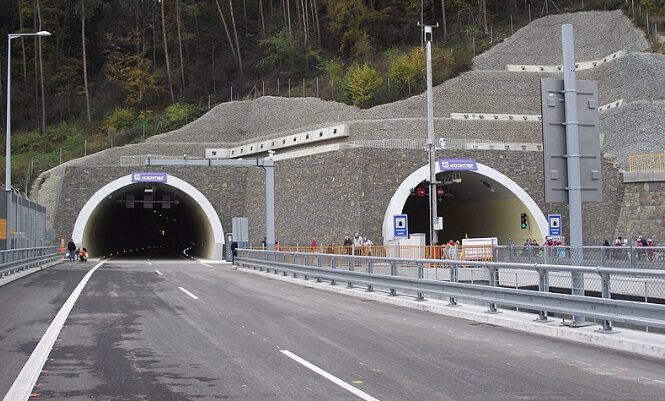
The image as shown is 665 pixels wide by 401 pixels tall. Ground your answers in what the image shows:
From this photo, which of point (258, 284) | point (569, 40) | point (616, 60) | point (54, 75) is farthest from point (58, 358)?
point (54, 75)

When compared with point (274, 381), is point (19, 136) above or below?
above

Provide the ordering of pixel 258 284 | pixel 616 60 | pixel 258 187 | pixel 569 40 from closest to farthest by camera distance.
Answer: pixel 569 40 < pixel 258 284 < pixel 258 187 < pixel 616 60

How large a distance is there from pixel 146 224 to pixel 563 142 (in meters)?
83.2

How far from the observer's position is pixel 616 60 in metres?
59.8

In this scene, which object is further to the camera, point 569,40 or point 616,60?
point 616,60

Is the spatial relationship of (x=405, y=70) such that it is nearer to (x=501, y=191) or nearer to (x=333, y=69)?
(x=333, y=69)

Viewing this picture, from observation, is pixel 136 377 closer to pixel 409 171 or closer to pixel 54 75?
pixel 409 171

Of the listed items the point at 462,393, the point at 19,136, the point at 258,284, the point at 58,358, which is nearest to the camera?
the point at 462,393

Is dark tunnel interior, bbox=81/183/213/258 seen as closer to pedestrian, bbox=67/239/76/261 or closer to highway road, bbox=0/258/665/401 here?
pedestrian, bbox=67/239/76/261

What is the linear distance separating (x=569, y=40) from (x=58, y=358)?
11560 mm

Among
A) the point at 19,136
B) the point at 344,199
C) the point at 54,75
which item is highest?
the point at 54,75

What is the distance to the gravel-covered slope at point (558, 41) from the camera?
2510 inches

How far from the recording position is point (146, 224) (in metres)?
94.2

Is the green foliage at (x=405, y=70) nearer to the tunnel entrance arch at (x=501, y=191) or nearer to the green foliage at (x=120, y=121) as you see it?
the tunnel entrance arch at (x=501, y=191)
